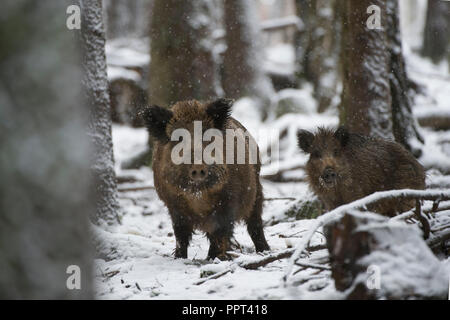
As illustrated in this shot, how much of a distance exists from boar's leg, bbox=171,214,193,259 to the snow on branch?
1940 millimetres

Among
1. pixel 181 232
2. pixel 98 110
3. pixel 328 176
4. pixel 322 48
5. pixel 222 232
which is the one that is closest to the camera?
pixel 222 232

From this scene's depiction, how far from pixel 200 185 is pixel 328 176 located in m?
1.72

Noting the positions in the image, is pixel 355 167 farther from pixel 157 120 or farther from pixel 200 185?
pixel 157 120

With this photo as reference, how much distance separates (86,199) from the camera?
7.70ft

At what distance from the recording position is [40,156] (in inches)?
86.7

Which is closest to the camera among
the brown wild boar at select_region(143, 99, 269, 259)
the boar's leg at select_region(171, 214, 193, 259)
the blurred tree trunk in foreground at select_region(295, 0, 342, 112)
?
the brown wild boar at select_region(143, 99, 269, 259)

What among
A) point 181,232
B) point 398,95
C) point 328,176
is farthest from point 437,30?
point 181,232

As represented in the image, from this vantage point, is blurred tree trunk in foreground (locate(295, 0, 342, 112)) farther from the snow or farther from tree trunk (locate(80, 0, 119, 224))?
tree trunk (locate(80, 0, 119, 224))

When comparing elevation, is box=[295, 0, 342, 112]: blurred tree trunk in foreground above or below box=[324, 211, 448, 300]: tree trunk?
above

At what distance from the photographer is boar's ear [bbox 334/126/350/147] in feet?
18.7

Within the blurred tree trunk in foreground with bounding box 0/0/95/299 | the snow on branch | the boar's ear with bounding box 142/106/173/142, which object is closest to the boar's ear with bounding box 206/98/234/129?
the boar's ear with bounding box 142/106/173/142

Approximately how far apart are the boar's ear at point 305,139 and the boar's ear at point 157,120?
186 cm

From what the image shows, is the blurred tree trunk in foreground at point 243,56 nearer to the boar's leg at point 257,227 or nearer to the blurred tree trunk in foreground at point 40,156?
the boar's leg at point 257,227

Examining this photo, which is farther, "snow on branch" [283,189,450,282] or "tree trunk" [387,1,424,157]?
"tree trunk" [387,1,424,157]
